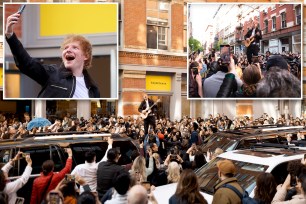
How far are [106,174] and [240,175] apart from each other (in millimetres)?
2062

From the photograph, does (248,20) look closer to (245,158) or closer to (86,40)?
(86,40)

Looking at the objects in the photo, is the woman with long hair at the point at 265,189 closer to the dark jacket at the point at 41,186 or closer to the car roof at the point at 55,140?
the dark jacket at the point at 41,186

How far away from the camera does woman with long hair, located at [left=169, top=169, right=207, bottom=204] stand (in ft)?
15.9

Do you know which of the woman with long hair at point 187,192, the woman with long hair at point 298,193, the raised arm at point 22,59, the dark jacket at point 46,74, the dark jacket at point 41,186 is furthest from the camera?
the dark jacket at point 46,74

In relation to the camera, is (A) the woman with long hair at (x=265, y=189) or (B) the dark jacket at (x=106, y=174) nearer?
(A) the woman with long hair at (x=265, y=189)

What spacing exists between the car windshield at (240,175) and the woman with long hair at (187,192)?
1.56 metres

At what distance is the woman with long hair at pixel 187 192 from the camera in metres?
4.84

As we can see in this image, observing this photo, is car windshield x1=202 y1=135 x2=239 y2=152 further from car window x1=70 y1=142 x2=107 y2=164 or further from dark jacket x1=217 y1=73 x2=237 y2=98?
dark jacket x1=217 y1=73 x2=237 y2=98

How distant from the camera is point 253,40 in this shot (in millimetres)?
25656

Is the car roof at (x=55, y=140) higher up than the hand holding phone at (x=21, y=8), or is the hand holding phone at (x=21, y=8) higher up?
the hand holding phone at (x=21, y=8)

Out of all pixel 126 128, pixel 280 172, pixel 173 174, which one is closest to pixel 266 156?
pixel 280 172

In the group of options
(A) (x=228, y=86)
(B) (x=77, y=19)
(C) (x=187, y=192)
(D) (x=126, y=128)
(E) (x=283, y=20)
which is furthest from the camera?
(E) (x=283, y=20)

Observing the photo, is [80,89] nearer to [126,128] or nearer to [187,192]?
[126,128]

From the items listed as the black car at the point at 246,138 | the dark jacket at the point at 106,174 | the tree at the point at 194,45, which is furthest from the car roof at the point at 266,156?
the tree at the point at 194,45
